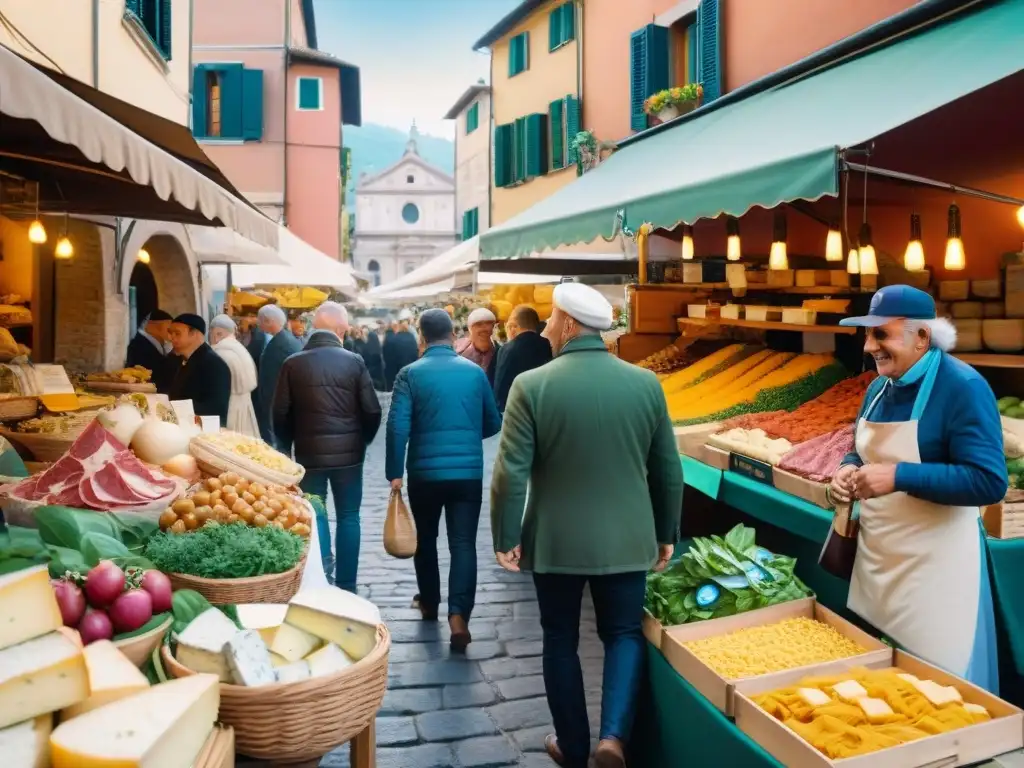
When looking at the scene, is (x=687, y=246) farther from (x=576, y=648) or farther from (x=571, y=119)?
(x=571, y=119)

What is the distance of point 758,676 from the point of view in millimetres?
2748

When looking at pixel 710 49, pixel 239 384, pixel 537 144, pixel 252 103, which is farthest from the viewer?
pixel 252 103

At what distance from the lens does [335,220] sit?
24.2 meters

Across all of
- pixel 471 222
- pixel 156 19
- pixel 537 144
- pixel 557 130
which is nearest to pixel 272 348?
pixel 156 19

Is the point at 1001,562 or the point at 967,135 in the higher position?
the point at 967,135

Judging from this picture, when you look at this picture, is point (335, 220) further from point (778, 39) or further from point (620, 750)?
point (620, 750)

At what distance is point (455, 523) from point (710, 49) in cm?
668

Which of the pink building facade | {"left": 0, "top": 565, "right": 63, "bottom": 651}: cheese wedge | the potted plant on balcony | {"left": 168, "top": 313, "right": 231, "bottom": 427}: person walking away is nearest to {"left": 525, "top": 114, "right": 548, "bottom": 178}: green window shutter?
the potted plant on balcony

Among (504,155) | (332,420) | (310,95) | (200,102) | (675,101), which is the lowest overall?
(332,420)

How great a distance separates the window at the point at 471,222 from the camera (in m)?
26.4

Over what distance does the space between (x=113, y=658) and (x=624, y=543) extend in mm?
1734

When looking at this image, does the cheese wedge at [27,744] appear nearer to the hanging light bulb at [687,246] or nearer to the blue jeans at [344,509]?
the blue jeans at [344,509]

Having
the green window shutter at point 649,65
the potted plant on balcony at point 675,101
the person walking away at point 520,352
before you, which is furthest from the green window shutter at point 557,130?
the person walking away at point 520,352

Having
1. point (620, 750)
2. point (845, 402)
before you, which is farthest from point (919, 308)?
point (845, 402)
